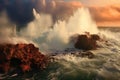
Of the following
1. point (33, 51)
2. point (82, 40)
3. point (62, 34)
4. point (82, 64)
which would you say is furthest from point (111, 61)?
point (62, 34)

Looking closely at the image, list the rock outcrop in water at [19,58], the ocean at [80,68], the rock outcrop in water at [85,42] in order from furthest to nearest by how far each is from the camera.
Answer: the rock outcrop in water at [85,42], the rock outcrop in water at [19,58], the ocean at [80,68]

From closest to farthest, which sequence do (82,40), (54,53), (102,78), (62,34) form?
1. (102,78)
2. (54,53)
3. (82,40)
4. (62,34)

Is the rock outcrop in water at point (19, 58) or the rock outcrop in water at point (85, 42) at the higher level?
the rock outcrop in water at point (85, 42)

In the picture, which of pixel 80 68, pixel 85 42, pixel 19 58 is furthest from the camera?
pixel 85 42

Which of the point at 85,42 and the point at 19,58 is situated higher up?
the point at 85,42

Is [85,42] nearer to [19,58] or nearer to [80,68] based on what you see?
[80,68]

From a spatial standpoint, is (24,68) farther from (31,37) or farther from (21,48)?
(31,37)

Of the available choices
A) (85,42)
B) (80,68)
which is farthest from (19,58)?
(85,42)

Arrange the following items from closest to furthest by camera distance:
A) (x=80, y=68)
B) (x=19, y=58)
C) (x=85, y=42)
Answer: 1. (x=19, y=58)
2. (x=80, y=68)
3. (x=85, y=42)

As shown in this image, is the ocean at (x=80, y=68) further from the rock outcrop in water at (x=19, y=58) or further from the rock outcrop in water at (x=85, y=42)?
the rock outcrop in water at (x=85, y=42)
